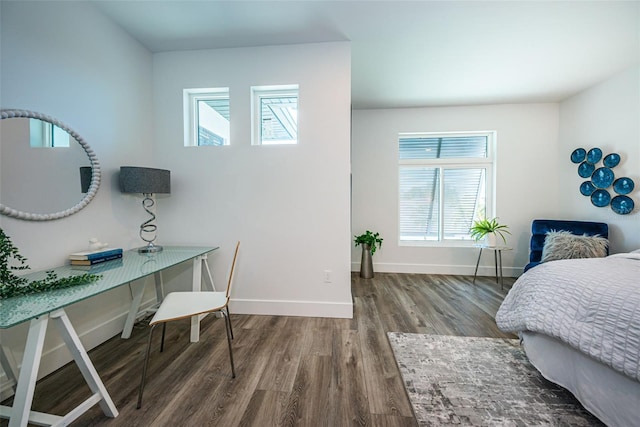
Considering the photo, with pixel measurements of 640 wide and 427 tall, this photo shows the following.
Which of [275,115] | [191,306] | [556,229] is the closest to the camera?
[191,306]

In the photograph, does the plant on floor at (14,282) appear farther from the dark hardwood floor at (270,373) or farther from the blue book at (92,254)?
the dark hardwood floor at (270,373)

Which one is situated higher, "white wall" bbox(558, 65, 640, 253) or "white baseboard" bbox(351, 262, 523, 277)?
"white wall" bbox(558, 65, 640, 253)

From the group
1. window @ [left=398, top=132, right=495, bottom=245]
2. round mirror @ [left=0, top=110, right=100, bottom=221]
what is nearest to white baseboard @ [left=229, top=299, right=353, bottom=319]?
round mirror @ [left=0, top=110, right=100, bottom=221]

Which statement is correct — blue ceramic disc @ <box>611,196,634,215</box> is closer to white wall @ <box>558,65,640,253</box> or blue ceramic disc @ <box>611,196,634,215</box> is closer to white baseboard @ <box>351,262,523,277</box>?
white wall @ <box>558,65,640,253</box>

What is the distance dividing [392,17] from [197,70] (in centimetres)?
191

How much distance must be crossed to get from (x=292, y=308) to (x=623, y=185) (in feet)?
12.8

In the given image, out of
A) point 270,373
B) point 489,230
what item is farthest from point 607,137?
point 270,373

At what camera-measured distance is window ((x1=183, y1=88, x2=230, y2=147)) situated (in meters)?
2.40

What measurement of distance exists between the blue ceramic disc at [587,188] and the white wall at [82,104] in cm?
525

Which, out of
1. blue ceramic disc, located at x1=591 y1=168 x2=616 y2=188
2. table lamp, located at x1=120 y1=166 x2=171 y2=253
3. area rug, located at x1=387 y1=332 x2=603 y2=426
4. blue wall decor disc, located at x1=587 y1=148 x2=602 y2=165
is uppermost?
blue wall decor disc, located at x1=587 y1=148 x2=602 y2=165

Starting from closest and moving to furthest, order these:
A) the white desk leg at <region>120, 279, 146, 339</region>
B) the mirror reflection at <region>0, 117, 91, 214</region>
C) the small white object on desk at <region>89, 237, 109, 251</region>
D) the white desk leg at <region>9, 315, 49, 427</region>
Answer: the white desk leg at <region>9, 315, 49, 427</region>
the mirror reflection at <region>0, 117, 91, 214</region>
the small white object on desk at <region>89, 237, 109, 251</region>
the white desk leg at <region>120, 279, 146, 339</region>

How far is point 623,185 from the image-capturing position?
2.52 m

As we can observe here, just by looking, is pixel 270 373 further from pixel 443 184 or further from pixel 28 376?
pixel 443 184

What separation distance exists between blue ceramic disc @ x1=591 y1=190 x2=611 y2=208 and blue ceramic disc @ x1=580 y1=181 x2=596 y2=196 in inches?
2.2
